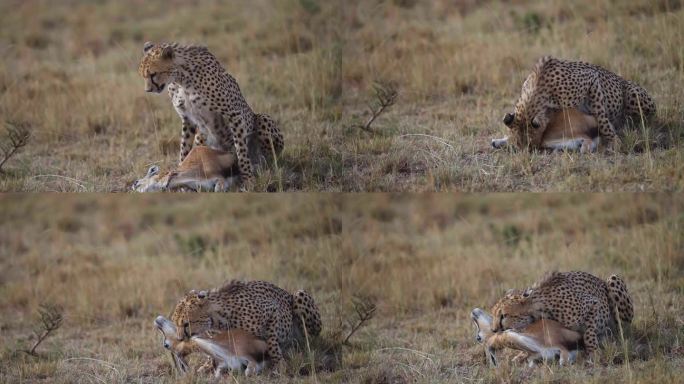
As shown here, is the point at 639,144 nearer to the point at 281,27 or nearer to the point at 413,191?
the point at 413,191

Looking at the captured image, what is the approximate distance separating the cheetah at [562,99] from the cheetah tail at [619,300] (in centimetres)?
106

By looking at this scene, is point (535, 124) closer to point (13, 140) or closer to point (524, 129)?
point (524, 129)

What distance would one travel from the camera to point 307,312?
993 cm

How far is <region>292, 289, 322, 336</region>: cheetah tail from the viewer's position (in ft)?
32.4

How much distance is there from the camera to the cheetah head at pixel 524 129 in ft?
31.7

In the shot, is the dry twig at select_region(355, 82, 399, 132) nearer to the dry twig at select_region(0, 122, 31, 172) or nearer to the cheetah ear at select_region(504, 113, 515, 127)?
the cheetah ear at select_region(504, 113, 515, 127)

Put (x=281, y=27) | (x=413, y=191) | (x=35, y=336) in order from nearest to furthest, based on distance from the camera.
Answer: (x=413, y=191) → (x=35, y=336) → (x=281, y=27)

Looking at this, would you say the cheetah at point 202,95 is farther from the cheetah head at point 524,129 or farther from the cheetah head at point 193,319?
the cheetah head at point 524,129

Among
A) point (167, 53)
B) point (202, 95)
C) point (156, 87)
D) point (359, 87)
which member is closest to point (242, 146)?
point (202, 95)

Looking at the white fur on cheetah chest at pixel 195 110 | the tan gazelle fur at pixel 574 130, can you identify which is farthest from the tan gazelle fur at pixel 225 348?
the tan gazelle fur at pixel 574 130

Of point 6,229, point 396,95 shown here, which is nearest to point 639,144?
point 396,95

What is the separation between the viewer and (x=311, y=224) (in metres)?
12.8

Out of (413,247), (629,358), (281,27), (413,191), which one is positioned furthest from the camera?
(281,27)

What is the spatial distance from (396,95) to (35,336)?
3999mm
